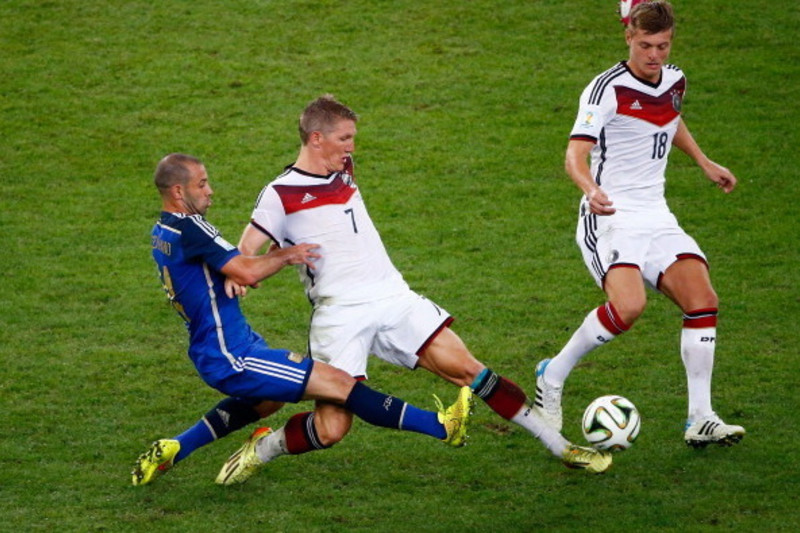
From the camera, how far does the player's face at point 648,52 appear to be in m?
7.87

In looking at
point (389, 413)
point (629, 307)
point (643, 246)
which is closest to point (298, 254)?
point (389, 413)

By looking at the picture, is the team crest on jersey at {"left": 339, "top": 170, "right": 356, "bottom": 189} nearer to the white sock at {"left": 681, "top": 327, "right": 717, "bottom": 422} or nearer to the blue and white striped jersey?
the blue and white striped jersey

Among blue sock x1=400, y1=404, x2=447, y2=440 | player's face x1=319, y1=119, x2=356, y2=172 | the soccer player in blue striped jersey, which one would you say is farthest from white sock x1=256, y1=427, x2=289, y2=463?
player's face x1=319, y1=119, x2=356, y2=172

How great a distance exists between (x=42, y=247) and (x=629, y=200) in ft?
19.8

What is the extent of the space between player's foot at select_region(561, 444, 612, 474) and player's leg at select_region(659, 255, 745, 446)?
2.00 ft

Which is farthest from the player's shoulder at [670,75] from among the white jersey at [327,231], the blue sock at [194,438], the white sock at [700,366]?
the blue sock at [194,438]

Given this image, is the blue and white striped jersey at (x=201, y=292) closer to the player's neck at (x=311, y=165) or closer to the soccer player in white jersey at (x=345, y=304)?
the soccer player in white jersey at (x=345, y=304)

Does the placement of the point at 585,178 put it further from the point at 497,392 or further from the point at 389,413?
the point at 389,413

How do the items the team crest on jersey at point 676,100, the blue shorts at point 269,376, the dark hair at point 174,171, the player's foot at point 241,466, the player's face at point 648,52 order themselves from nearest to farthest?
1. the blue shorts at point 269,376
2. the dark hair at point 174,171
3. the player's foot at point 241,466
4. the player's face at point 648,52
5. the team crest on jersey at point 676,100

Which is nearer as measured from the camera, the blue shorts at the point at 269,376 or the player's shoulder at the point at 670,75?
the blue shorts at the point at 269,376

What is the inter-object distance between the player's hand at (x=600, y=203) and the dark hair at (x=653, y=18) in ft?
3.78

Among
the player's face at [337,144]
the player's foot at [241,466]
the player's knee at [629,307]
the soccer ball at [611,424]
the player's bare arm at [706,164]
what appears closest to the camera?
the soccer ball at [611,424]

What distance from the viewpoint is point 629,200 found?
8.05 meters

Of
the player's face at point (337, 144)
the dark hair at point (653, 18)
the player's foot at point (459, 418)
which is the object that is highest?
the dark hair at point (653, 18)
